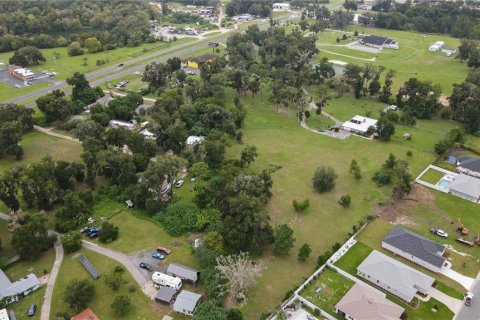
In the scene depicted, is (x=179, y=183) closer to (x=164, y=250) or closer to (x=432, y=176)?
(x=164, y=250)

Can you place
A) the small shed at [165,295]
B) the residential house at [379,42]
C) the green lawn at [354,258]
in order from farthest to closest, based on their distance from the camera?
1. the residential house at [379,42]
2. the green lawn at [354,258]
3. the small shed at [165,295]

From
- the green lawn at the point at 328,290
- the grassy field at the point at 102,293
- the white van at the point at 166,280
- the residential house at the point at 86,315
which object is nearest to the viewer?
the residential house at the point at 86,315

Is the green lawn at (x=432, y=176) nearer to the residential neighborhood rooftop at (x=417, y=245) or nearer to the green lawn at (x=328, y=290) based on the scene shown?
the residential neighborhood rooftop at (x=417, y=245)

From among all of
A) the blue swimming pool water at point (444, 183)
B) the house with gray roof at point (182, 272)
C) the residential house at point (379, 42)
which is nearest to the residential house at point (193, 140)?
the house with gray roof at point (182, 272)

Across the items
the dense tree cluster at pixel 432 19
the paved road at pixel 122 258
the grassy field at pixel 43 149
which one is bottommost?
the paved road at pixel 122 258

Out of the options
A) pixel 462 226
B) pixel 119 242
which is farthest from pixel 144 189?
pixel 462 226

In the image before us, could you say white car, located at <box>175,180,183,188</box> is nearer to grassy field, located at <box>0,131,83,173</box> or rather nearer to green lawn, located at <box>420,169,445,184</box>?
grassy field, located at <box>0,131,83,173</box>

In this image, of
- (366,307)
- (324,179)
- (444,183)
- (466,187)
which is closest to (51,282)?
(366,307)

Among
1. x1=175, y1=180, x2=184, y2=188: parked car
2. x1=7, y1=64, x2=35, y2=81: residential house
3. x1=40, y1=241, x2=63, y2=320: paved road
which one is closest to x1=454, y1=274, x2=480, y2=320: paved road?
x1=175, y1=180, x2=184, y2=188: parked car
